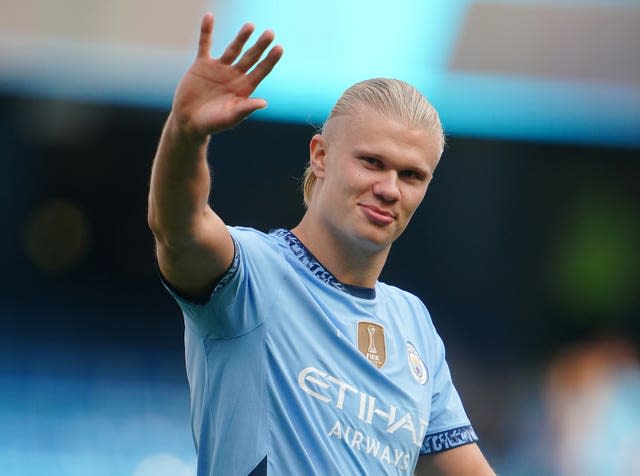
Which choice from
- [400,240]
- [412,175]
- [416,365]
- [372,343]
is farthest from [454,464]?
[400,240]

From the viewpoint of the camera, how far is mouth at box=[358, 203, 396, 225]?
8.43ft

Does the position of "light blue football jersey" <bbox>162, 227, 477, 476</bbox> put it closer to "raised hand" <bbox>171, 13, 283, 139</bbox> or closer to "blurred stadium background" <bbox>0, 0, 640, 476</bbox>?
"raised hand" <bbox>171, 13, 283, 139</bbox>

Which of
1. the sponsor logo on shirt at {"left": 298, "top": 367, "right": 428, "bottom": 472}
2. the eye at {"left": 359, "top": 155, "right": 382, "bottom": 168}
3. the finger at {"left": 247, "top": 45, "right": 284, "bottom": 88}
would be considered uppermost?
the finger at {"left": 247, "top": 45, "right": 284, "bottom": 88}

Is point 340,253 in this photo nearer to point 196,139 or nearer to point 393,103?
point 393,103

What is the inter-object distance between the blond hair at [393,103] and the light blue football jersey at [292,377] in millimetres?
428

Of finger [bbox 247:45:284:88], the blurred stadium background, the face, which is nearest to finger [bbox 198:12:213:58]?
finger [bbox 247:45:284:88]

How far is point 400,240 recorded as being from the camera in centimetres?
848

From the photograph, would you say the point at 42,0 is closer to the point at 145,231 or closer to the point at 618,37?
the point at 145,231

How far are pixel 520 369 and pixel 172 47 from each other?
3.90 m

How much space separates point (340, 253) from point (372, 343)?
0.84ft

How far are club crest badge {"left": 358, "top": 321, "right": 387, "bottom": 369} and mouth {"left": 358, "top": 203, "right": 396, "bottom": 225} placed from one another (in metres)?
0.28

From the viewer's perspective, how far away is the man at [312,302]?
2.13 meters

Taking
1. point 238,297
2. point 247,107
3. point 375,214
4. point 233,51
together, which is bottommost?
point 238,297

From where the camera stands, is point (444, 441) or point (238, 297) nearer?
point (238, 297)
